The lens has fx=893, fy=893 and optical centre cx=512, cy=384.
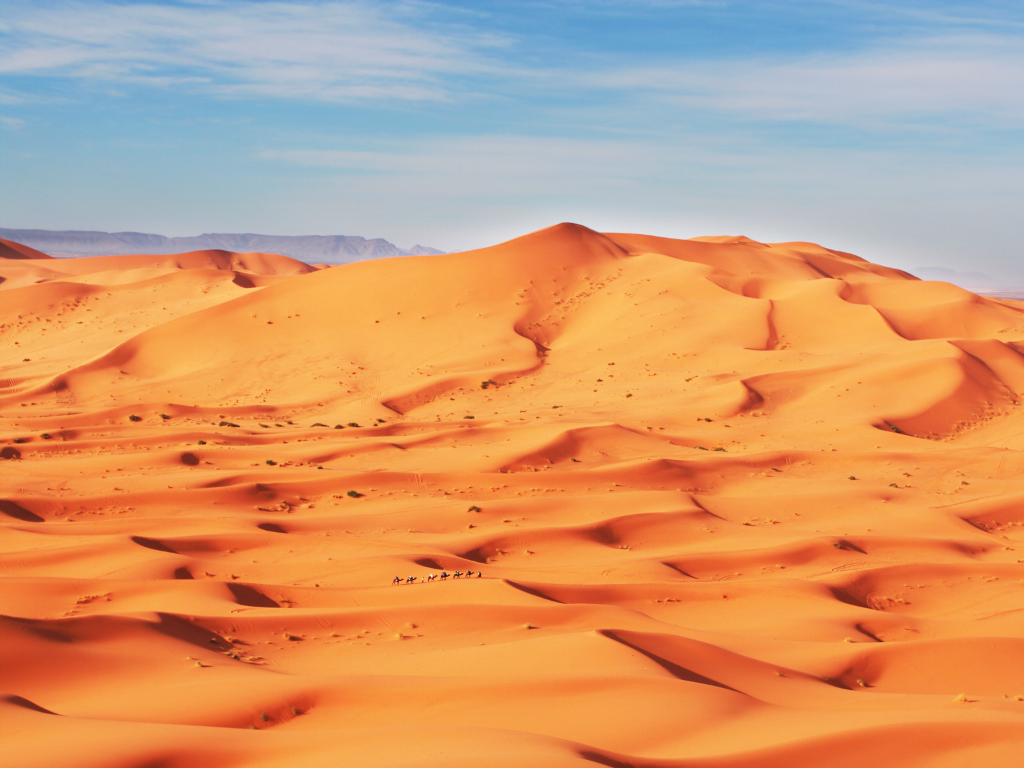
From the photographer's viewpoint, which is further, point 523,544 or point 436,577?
point 523,544

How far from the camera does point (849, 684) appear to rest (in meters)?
6.14

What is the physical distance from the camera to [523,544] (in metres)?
9.92

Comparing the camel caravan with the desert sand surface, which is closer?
the desert sand surface

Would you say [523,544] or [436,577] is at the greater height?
[436,577]

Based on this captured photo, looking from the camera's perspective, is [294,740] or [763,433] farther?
[763,433]

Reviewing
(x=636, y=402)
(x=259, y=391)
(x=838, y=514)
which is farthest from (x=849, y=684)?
(x=259, y=391)

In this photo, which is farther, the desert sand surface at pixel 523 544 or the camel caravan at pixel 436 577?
the camel caravan at pixel 436 577

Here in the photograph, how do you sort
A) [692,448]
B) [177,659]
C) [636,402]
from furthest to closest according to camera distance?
[636,402] < [692,448] < [177,659]

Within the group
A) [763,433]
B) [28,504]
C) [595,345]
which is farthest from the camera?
[595,345]

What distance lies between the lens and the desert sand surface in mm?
4676

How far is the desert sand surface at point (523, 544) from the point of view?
4.68 m

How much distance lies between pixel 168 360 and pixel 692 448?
16.5m

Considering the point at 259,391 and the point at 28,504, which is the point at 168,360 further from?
the point at 28,504

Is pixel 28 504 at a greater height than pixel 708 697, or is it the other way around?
pixel 708 697
